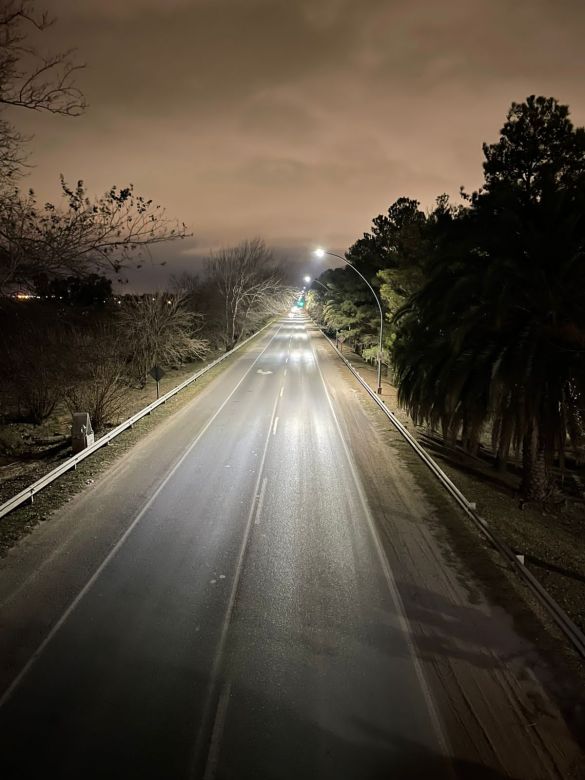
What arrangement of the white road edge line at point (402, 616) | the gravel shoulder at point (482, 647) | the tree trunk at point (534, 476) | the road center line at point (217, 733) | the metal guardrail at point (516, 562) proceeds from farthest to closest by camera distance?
the tree trunk at point (534, 476) → the metal guardrail at point (516, 562) → the white road edge line at point (402, 616) → the gravel shoulder at point (482, 647) → the road center line at point (217, 733)

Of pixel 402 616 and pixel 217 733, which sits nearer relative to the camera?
pixel 217 733

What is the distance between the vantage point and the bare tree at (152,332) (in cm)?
3184

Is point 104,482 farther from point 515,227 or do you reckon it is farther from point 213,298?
point 213,298

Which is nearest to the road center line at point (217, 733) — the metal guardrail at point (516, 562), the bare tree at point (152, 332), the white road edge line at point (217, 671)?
the white road edge line at point (217, 671)

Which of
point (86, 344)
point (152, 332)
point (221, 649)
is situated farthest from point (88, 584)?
point (152, 332)

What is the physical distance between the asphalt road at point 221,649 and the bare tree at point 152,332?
2043 centimetres

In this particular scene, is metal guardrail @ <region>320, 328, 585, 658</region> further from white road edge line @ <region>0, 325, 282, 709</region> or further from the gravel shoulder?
white road edge line @ <region>0, 325, 282, 709</region>

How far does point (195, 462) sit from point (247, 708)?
935 cm

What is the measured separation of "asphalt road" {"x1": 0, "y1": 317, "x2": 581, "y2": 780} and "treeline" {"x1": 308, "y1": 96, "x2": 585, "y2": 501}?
150 inches

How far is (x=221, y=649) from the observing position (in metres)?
6.85

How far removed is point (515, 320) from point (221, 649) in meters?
10.2

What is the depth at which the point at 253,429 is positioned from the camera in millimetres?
18578

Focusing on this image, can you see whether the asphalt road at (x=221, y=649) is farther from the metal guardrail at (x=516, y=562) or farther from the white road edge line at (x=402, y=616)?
the metal guardrail at (x=516, y=562)

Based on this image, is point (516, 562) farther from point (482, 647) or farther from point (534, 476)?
point (534, 476)
